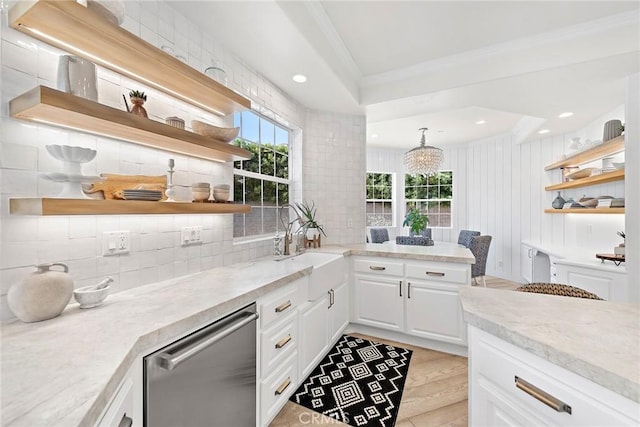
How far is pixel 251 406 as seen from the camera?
1433 mm

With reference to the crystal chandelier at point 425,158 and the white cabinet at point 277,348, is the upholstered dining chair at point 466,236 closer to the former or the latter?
the crystal chandelier at point 425,158

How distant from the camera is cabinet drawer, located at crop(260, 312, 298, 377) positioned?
154 centimetres

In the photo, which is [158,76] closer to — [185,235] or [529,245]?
[185,235]

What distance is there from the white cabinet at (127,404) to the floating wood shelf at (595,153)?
13.7 feet

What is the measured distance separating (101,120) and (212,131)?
649 mm

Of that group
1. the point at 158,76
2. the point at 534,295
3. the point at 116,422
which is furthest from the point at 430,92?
the point at 116,422

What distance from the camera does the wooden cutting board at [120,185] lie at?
1.24 m

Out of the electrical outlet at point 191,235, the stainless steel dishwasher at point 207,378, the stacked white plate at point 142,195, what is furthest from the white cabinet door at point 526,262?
the stacked white plate at point 142,195

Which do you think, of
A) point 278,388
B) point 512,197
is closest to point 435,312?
point 278,388

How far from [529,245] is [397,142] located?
307 centimetres

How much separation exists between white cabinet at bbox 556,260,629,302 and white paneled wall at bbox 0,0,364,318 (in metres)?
3.16

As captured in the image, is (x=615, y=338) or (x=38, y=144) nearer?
(x=615, y=338)

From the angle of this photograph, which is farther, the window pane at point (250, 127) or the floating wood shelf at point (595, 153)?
the floating wood shelf at point (595, 153)

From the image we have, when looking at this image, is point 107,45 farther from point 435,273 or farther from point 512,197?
point 512,197
